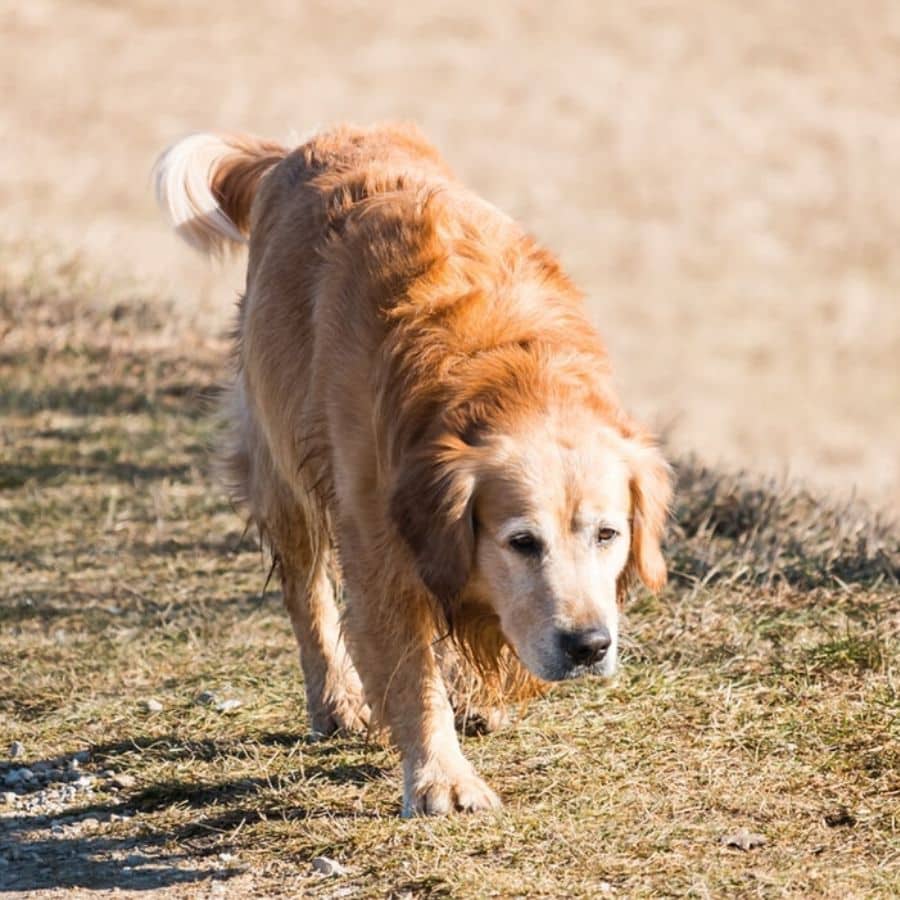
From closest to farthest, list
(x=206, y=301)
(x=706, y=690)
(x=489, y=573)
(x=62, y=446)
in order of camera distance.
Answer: (x=489, y=573) < (x=706, y=690) < (x=62, y=446) < (x=206, y=301)

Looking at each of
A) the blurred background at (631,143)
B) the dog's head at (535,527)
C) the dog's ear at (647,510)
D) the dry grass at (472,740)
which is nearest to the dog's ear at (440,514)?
the dog's head at (535,527)

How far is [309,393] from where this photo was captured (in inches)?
203

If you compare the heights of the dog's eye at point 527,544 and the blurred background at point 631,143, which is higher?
the blurred background at point 631,143

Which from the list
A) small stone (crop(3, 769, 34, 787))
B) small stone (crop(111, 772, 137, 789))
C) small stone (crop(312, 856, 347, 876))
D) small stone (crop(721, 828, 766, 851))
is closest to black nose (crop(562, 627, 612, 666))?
small stone (crop(721, 828, 766, 851))

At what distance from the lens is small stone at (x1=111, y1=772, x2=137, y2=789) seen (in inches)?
203

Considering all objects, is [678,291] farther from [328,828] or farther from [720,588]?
[328,828]

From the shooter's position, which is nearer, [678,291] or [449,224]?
[449,224]

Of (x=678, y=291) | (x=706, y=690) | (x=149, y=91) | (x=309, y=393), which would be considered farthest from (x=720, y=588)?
(x=149, y=91)

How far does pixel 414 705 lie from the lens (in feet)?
15.6

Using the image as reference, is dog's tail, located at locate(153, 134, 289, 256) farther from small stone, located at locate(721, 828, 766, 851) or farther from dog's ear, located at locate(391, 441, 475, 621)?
small stone, located at locate(721, 828, 766, 851)

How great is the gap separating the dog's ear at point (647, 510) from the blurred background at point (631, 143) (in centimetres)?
965

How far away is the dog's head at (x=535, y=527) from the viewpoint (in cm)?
430

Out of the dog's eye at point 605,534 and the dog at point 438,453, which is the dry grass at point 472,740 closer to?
the dog at point 438,453

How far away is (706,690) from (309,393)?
159 cm
